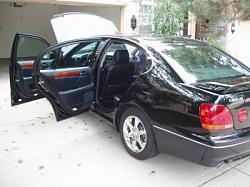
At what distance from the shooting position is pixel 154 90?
328 centimetres

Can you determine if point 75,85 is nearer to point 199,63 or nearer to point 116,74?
point 116,74

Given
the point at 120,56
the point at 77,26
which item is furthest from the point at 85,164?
the point at 77,26

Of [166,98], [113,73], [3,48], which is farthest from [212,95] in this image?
[3,48]

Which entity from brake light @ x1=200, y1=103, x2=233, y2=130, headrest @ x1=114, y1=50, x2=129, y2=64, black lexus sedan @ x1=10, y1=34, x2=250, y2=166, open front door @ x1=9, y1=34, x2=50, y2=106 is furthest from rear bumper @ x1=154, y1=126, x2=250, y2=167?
open front door @ x1=9, y1=34, x2=50, y2=106

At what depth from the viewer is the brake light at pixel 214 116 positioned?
276 centimetres

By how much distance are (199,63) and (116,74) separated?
123 centimetres

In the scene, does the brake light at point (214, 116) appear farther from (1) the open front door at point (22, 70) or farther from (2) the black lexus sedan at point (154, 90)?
(1) the open front door at point (22, 70)

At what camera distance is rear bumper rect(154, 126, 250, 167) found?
2.77 metres

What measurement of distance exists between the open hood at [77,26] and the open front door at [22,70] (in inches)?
32.2

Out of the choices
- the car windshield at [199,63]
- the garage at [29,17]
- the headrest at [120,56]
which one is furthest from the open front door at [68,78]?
the garage at [29,17]

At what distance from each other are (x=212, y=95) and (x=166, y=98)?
493 millimetres

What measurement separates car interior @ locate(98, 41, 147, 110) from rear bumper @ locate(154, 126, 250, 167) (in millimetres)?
1224

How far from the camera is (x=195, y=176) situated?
3.32m

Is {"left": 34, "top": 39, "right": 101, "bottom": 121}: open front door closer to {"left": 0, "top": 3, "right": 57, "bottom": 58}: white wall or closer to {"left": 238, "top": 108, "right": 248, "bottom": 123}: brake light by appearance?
{"left": 238, "top": 108, "right": 248, "bottom": 123}: brake light
